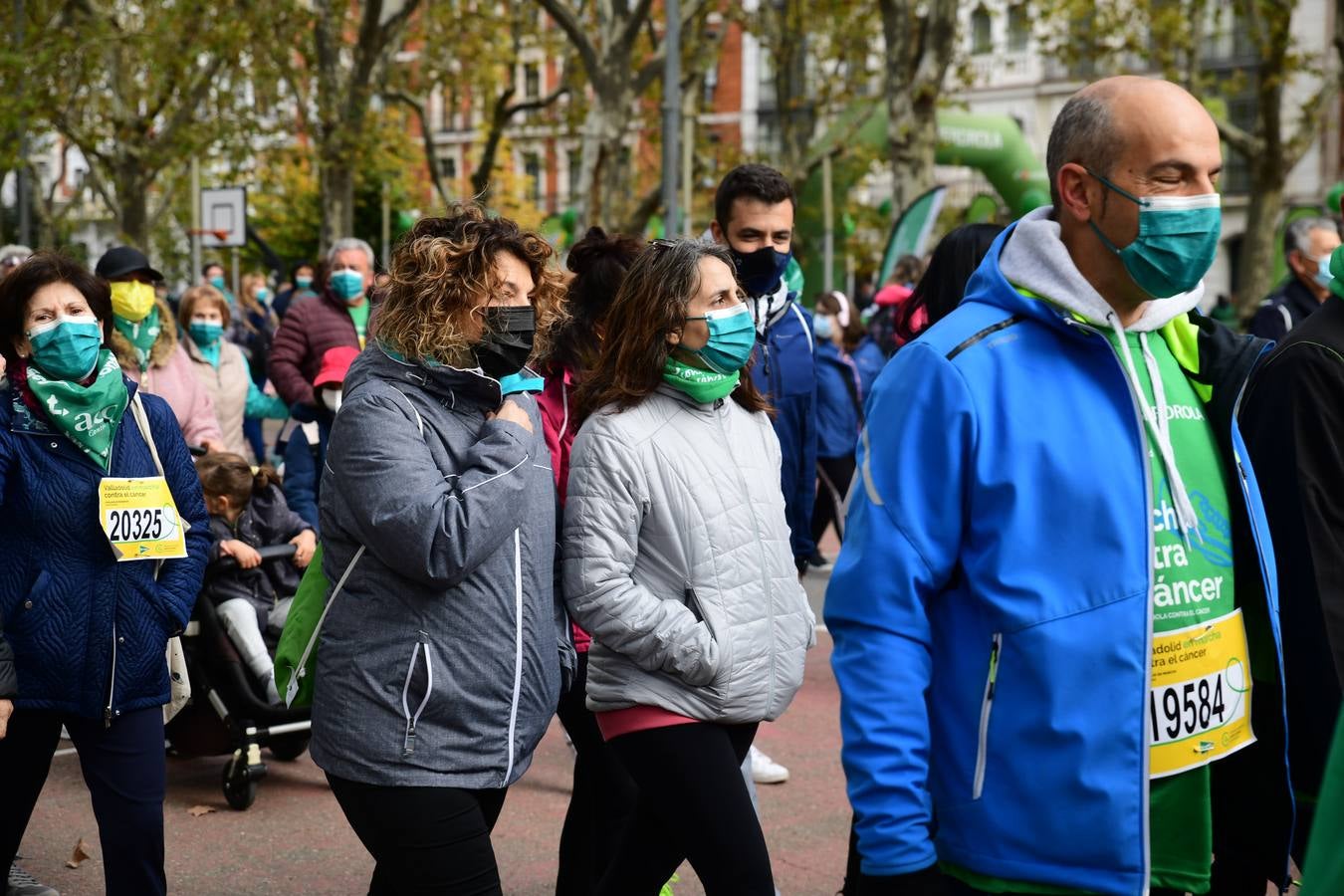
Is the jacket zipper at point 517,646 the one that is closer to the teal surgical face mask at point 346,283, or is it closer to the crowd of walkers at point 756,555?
the crowd of walkers at point 756,555

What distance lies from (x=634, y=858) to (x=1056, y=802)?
163 centimetres

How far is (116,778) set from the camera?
4.11m

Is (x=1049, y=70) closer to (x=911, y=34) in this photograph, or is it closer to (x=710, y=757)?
(x=911, y=34)

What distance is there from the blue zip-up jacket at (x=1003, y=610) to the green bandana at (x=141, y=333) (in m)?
5.67

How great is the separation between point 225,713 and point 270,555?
625 millimetres

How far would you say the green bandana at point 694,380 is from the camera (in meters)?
3.91

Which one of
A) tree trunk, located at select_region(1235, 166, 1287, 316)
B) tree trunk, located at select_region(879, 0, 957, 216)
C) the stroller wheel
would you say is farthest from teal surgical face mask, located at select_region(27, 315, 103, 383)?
tree trunk, located at select_region(1235, 166, 1287, 316)

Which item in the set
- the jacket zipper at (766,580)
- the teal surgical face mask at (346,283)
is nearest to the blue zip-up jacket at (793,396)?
the jacket zipper at (766,580)

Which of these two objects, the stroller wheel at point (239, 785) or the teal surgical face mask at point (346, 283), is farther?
the teal surgical face mask at point (346, 283)

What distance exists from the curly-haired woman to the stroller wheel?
2.79 metres

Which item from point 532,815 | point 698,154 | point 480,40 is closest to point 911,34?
point 480,40

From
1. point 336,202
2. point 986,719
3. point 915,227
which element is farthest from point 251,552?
point 336,202

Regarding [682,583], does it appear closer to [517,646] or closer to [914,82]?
[517,646]

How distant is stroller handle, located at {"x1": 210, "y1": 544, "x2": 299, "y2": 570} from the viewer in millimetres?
6273
